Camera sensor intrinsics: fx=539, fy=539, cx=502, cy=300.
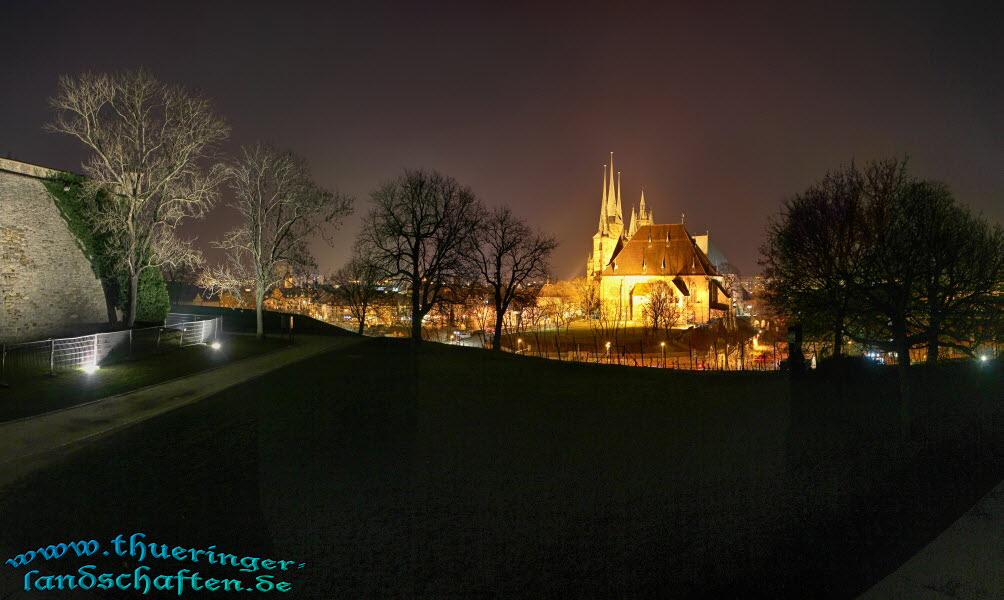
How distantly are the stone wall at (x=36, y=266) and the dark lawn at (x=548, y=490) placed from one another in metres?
15.1

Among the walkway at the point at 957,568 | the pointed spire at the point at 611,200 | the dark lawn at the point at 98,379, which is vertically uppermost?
the pointed spire at the point at 611,200

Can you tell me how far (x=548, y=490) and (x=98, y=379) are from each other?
1359 centimetres

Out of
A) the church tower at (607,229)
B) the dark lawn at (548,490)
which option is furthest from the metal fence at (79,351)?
the church tower at (607,229)

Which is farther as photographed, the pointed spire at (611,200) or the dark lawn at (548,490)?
the pointed spire at (611,200)

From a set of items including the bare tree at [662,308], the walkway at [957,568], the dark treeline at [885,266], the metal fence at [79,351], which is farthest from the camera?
the bare tree at [662,308]

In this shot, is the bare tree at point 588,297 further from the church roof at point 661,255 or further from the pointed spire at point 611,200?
the pointed spire at point 611,200

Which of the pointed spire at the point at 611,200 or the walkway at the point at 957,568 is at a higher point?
→ the pointed spire at the point at 611,200

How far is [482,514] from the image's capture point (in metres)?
6.42

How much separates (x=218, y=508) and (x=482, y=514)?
3268 millimetres

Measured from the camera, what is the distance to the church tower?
10025 centimetres

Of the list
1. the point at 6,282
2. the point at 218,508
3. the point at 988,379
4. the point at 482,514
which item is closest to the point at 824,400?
the point at 988,379

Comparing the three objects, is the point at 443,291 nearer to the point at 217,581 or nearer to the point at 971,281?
the point at 971,281

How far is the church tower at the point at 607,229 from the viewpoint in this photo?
100 m

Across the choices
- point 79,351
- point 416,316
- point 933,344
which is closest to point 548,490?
point 79,351
